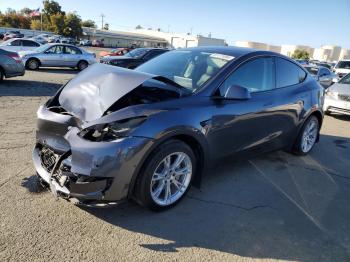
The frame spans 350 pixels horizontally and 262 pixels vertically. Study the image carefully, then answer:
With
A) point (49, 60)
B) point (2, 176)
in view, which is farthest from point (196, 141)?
point (49, 60)

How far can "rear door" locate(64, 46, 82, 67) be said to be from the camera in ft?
63.0

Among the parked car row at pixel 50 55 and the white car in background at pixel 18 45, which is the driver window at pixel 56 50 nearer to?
the parked car row at pixel 50 55

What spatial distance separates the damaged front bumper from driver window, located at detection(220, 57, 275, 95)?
1.47 meters

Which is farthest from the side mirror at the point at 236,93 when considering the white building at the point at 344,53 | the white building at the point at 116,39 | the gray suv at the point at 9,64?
the white building at the point at 344,53

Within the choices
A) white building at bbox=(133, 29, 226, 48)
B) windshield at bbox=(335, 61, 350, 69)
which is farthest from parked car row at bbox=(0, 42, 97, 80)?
white building at bbox=(133, 29, 226, 48)

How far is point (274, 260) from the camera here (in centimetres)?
311

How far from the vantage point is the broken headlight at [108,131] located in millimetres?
3184

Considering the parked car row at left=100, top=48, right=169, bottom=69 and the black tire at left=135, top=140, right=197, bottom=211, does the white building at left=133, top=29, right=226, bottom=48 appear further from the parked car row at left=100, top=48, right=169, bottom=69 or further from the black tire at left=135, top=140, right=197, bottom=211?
the black tire at left=135, top=140, right=197, bottom=211

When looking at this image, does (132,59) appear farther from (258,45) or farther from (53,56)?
(258,45)

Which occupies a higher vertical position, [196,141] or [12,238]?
[196,141]

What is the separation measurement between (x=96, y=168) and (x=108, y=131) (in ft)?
1.16

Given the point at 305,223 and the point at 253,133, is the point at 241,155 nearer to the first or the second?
the point at 253,133

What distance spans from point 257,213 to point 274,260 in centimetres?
83

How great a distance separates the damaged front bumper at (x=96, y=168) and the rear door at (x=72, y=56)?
16975 mm
